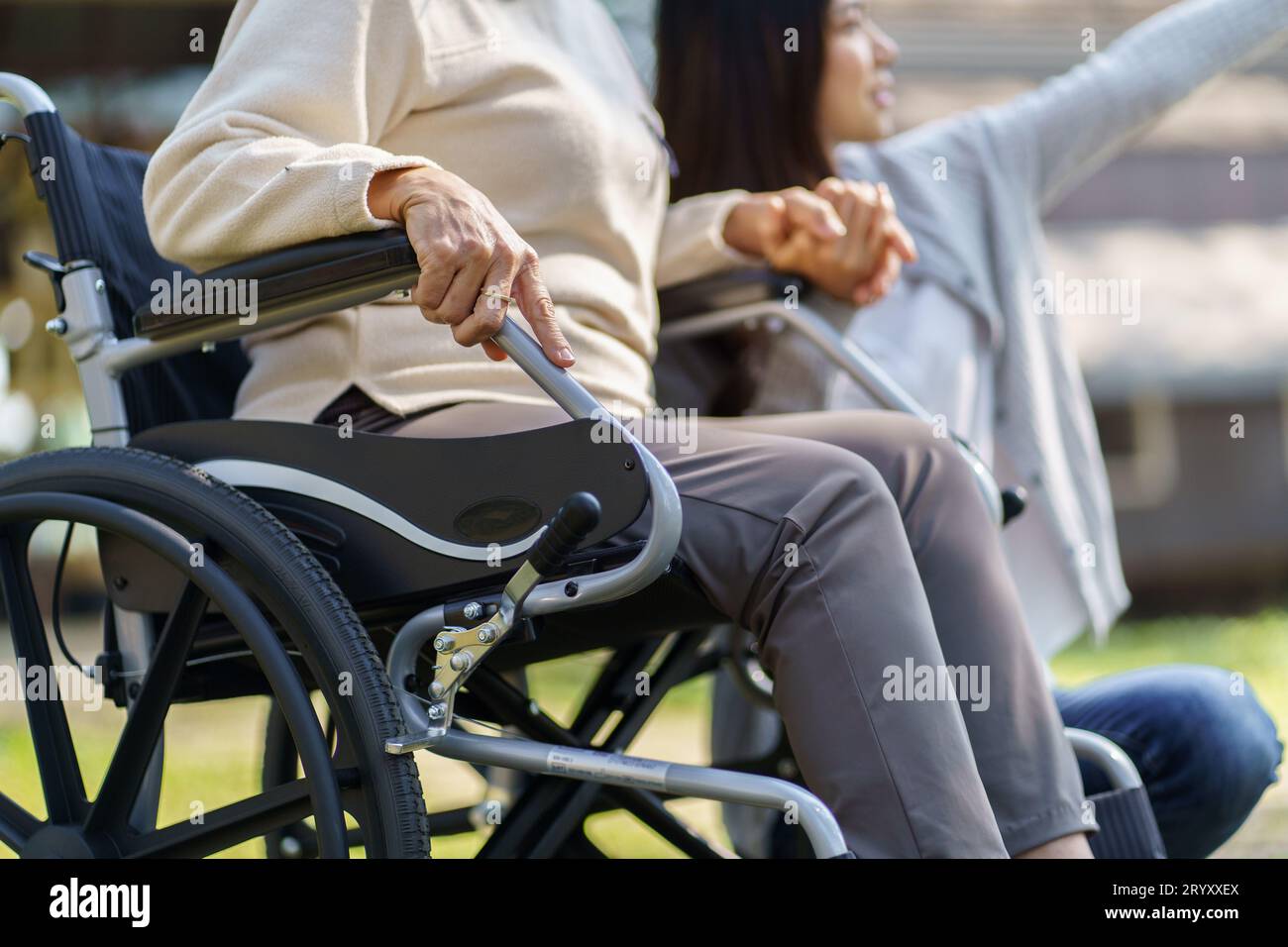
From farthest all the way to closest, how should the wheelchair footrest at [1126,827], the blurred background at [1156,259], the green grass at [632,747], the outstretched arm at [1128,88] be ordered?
the blurred background at [1156,259] → the green grass at [632,747] → the outstretched arm at [1128,88] → the wheelchair footrest at [1126,827]

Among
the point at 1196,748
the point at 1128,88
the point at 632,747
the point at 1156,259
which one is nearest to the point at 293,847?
the point at 1196,748

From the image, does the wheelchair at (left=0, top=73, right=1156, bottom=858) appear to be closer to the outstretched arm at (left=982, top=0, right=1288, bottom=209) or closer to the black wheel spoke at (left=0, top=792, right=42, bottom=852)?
the black wheel spoke at (left=0, top=792, right=42, bottom=852)

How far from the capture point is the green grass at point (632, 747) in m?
2.86

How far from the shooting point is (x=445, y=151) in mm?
1460

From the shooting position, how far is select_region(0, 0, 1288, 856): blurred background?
4984 millimetres

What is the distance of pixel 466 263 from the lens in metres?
1.15

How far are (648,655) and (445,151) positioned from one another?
579mm

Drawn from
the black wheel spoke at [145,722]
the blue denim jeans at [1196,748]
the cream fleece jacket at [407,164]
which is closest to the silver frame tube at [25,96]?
the cream fleece jacket at [407,164]

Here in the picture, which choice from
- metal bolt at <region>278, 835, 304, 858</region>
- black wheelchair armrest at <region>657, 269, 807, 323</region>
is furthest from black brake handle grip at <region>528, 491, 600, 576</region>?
metal bolt at <region>278, 835, 304, 858</region>

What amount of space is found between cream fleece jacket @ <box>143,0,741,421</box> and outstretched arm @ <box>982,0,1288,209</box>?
88cm

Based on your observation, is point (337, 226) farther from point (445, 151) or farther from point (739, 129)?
point (739, 129)

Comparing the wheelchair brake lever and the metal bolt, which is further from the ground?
the wheelchair brake lever

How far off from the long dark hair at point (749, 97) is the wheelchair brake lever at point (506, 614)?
1.11 m

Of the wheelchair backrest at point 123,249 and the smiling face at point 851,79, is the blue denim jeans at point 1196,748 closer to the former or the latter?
the smiling face at point 851,79
